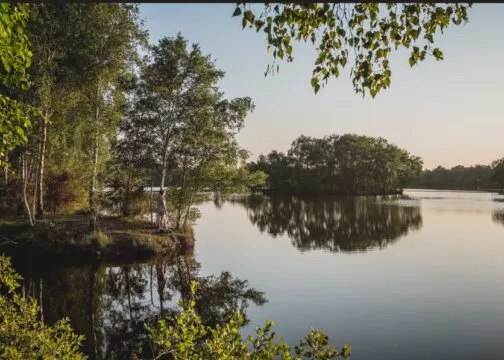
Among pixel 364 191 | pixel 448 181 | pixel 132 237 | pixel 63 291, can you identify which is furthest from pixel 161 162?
pixel 448 181

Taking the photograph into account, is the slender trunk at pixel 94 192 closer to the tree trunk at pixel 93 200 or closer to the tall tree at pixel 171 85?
the tree trunk at pixel 93 200

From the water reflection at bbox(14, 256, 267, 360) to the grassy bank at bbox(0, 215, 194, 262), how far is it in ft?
5.42

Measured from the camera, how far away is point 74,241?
24.4m

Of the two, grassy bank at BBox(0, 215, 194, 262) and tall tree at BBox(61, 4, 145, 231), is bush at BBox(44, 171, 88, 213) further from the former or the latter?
tall tree at BBox(61, 4, 145, 231)

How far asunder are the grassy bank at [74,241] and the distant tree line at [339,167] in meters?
106

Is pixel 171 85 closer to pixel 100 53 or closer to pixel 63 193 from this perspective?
pixel 100 53

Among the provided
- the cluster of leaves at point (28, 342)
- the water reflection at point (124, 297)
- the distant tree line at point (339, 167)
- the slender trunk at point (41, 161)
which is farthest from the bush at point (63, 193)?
the distant tree line at point (339, 167)

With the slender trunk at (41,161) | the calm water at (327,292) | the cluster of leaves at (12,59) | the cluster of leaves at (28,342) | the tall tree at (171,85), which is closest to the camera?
the cluster of leaves at (12,59)

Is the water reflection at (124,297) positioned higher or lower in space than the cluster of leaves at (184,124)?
lower

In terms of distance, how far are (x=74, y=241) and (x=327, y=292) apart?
1434 cm

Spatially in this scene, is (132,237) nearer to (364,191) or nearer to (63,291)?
(63,291)

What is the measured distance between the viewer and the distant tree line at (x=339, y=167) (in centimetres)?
13825

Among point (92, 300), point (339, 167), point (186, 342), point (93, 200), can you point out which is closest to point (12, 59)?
point (186, 342)

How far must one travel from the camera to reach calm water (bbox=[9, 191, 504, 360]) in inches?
556
